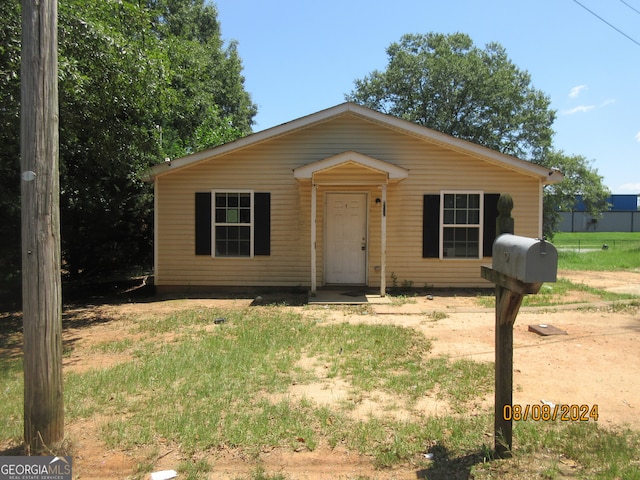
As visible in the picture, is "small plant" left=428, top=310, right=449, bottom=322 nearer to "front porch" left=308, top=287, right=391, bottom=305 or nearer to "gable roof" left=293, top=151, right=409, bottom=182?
"front porch" left=308, top=287, right=391, bottom=305

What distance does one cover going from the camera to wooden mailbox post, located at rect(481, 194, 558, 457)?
8.69ft

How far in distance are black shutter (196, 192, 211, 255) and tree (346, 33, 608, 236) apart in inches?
767

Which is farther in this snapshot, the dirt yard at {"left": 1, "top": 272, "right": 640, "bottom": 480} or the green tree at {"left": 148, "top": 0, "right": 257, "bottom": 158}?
the green tree at {"left": 148, "top": 0, "right": 257, "bottom": 158}

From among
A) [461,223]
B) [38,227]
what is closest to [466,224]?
[461,223]

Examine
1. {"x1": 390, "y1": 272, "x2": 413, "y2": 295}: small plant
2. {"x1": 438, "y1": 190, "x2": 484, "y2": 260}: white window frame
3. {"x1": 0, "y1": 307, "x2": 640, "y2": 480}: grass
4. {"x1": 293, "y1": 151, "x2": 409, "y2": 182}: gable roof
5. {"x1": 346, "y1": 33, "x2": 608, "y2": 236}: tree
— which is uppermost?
{"x1": 346, "y1": 33, "x2": 608, "y2": 236}: tree

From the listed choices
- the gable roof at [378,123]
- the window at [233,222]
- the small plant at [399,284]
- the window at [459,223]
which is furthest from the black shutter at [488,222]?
the window at [233,222]

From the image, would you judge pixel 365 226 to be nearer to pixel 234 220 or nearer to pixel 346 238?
pixel 346 238

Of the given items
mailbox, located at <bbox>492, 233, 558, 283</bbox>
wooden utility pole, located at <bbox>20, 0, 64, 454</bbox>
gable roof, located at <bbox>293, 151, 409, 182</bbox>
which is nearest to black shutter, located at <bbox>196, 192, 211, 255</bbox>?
gable roof, located at <bbox>293, 151, 409, 182</bbox>

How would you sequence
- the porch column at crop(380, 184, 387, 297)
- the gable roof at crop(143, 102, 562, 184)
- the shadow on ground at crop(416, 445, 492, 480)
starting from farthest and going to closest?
the gable roof at crop(143, 102, 562, 184)
the porch column at crop(380, 184, 387, 297)
the shadow on ground at crop(416, 445, 492, 480)

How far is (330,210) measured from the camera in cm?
1088

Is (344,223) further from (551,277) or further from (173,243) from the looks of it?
(551,277)

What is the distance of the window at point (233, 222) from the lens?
35.0ft
